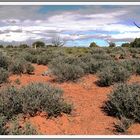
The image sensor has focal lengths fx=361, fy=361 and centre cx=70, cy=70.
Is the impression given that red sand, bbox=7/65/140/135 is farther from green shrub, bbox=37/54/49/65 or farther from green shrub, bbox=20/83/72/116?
green shrub, bbox=37/54/49/65

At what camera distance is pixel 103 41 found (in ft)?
27.0

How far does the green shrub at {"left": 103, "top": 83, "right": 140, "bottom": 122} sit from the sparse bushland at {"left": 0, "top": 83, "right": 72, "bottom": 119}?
75 centimetres

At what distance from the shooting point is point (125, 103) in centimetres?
609

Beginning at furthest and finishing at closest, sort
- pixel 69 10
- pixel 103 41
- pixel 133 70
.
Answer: pixel 133 70 < pixel 103 41 < pixel 69 10

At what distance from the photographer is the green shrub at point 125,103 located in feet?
19.5

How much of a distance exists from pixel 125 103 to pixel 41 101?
1410 millimetres

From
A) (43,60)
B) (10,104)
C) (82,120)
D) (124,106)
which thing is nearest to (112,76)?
(124,106)

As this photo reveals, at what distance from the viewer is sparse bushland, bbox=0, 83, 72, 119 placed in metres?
5.80

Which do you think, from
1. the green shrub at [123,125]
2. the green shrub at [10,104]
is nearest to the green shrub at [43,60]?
the green shrub at [10,104]

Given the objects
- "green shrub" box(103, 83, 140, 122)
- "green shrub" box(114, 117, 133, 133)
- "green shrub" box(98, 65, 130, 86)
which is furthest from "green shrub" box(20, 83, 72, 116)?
"green shrub" box(98, 65, 130, 86)

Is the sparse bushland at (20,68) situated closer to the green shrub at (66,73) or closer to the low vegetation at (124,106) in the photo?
the green shrub at (66,73)

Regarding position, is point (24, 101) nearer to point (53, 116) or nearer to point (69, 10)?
point (53, 116)
